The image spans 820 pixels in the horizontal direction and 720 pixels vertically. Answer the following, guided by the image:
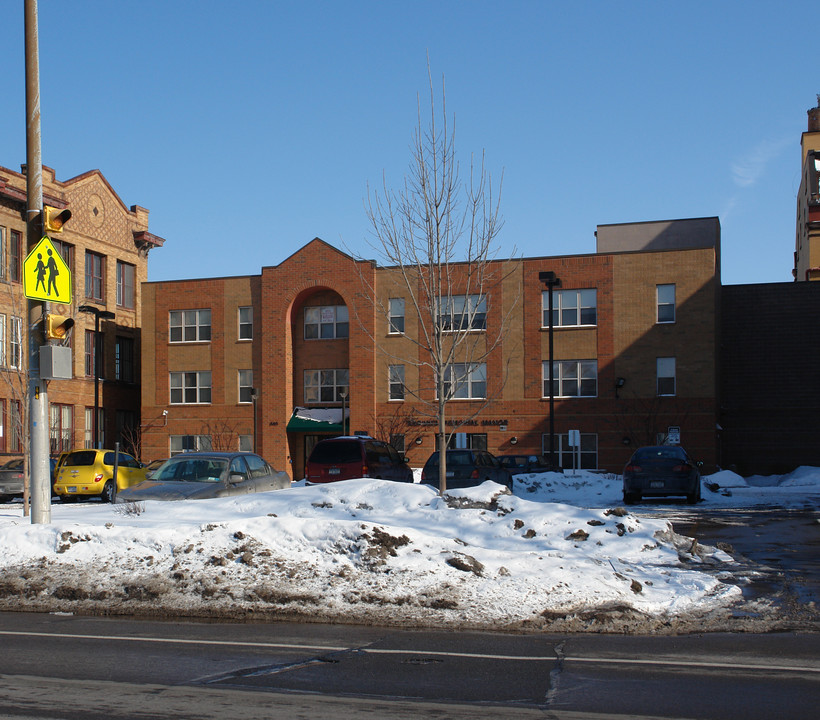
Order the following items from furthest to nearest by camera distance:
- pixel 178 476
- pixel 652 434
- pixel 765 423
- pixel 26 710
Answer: pixel 765 423, pixel 652 434, pixel 178 476, pixel 26 710

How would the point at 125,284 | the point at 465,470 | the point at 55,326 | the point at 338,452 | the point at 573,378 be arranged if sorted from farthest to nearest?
the point at 125,284, the point at 573,378, the point at 465,470, the point at 338,452, the point at 55,326

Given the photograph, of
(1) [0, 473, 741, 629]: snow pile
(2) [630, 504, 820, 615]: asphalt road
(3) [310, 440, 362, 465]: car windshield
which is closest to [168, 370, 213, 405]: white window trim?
(3) [310, 440, 362, 465]: car windshield

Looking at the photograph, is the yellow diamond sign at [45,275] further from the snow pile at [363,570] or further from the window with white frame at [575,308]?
the window with white frame at [575,308]

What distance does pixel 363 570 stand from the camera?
1046cm

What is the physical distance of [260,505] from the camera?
47.9 ft

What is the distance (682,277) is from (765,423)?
10.1 meters

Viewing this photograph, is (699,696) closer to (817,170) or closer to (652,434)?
(652,434)

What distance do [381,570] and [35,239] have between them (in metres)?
6.67

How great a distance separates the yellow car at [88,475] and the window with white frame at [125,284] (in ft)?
86.9

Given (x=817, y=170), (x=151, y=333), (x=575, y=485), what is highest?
(x=817, y=170)

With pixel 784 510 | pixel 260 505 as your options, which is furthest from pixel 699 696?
pixel 784 510

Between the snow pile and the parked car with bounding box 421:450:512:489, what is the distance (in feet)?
37.2

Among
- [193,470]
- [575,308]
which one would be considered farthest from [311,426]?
[193,470]

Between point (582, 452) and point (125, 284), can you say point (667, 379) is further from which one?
point (125, 284)
